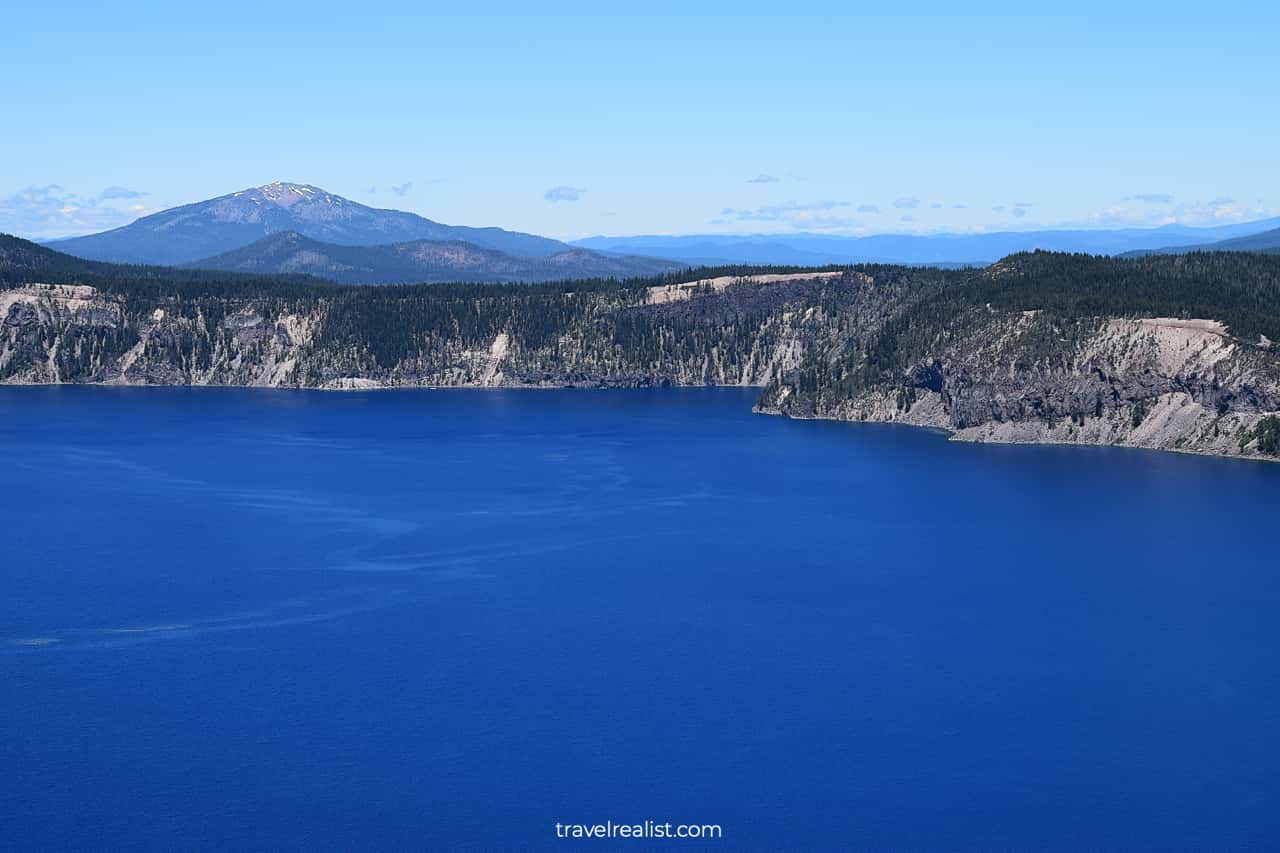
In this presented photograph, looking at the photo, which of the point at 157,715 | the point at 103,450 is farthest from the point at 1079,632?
the point at 103,450

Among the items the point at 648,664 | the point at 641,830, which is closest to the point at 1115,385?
the point at 648,664

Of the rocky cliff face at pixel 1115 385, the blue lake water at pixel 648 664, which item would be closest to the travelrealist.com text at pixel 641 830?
the blue lake water at pixel 648 664

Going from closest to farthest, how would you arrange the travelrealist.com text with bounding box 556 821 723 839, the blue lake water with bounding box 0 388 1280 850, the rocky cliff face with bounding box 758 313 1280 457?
the travelrealist.com text with bounding box 556 821 723 839 → the blue lake water with bounding box 0 388 1280 850 → the rocky cliff face with bounding box 758 313 1280 457

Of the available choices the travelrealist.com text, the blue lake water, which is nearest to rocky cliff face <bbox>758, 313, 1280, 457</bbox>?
the blue lake water

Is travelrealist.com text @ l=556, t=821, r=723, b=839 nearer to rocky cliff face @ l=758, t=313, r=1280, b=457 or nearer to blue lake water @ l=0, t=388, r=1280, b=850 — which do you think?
blue lake water @ l=0, t=388, r=1280, b=850

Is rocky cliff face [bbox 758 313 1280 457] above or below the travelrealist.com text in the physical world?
above

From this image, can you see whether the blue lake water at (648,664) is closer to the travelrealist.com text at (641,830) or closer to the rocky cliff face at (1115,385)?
the travelrealist.com text at (641,830)

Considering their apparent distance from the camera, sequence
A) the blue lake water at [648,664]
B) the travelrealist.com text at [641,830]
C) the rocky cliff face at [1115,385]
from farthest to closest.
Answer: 1. the rocky cliff face at [1115,385]
2. the blue lake water at [648,664]
3. the travelrealist.com text at [641,830]

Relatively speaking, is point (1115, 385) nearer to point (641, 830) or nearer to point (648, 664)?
point (648, 664)
